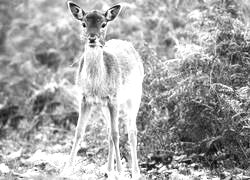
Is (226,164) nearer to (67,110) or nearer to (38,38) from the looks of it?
(67,110)

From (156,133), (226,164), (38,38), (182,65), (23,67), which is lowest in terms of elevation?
(226,164)

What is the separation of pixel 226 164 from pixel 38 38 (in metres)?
11.2

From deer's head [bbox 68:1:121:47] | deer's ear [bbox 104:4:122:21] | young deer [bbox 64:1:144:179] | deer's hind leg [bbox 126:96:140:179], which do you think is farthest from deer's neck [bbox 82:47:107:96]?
deer's hind leg [bbox 126:96:140:179]

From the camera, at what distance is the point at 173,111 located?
1016 centimetres

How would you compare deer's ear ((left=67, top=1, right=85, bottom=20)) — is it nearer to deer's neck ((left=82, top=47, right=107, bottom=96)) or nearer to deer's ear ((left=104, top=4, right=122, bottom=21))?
deer's ear ((left=104, top=4, right=122, bottom=21))

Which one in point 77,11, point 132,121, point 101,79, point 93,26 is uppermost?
point 77,11

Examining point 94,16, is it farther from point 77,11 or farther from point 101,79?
point 101,79

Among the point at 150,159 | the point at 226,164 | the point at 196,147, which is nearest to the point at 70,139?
the point at 150,159

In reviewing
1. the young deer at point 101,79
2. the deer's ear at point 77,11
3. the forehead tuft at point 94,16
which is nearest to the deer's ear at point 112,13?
the young deer at point 101,79

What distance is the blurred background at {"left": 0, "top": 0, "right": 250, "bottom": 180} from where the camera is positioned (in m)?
9.17

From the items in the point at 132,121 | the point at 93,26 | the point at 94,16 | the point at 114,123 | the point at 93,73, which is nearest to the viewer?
the point at 93,26

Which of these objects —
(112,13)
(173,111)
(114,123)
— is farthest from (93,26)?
(173,111)

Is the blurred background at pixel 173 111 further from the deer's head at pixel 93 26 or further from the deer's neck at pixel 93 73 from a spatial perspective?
the deer's head at pixel 93 26

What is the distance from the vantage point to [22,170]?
9227 millimetres
